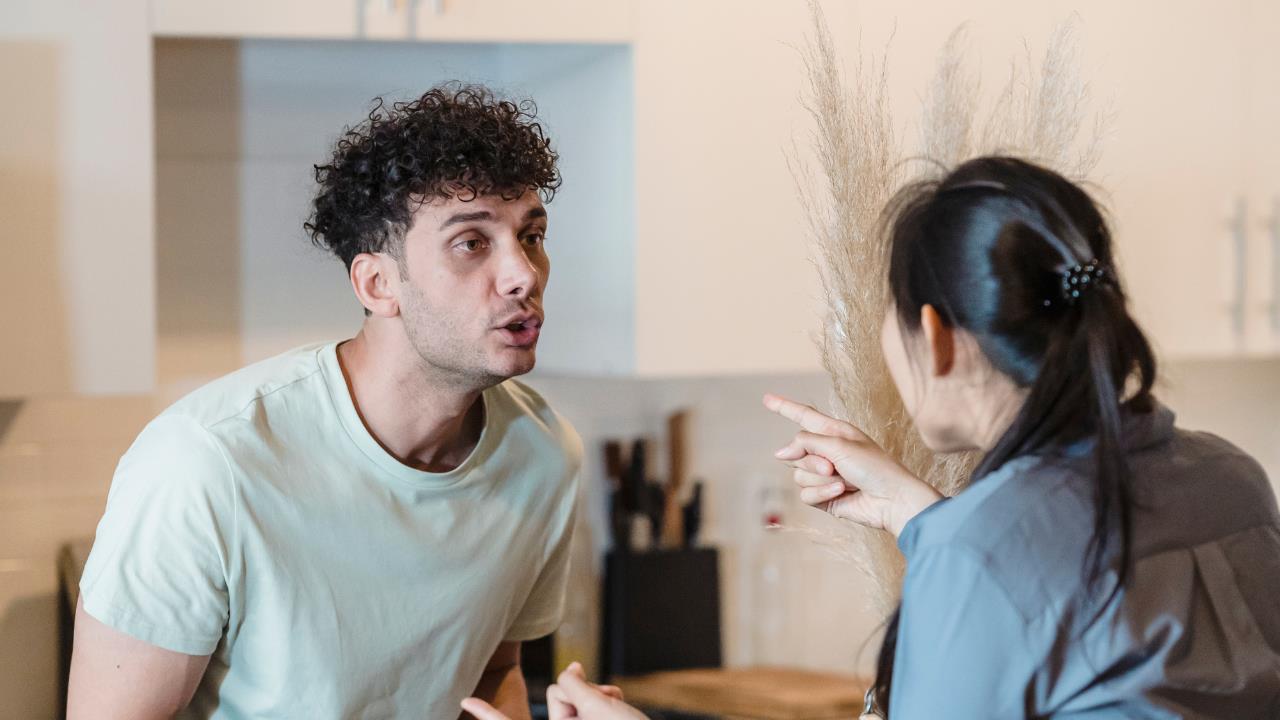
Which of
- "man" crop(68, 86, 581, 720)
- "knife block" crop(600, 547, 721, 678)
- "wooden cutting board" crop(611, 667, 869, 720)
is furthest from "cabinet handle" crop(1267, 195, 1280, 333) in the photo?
"man" crop(68, 86, 581, 720)

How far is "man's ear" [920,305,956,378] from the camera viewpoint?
1.00 metres

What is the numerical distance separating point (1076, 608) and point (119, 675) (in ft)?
3.06

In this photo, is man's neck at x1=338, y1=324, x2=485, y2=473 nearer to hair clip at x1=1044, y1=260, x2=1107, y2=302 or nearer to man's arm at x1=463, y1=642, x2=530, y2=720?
man's arm at x1=463, y1=642, x2=530, y2=720

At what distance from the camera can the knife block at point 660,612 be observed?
95.3 inches

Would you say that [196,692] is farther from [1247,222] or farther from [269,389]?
[1247,222]

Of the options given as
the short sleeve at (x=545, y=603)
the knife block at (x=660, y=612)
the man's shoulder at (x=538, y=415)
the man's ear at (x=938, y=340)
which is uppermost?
the man's ear at (x=938, y=340)

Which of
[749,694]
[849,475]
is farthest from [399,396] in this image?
[749,694]

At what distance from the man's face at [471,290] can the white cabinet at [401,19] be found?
0.58 m

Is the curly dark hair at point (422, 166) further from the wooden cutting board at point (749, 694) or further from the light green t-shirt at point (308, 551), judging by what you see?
the wooden cutting board at point (749, 694)

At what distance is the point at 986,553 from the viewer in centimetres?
90

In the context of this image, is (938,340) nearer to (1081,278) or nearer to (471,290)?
(1081,278)

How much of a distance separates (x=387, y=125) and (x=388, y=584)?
20.8 inches

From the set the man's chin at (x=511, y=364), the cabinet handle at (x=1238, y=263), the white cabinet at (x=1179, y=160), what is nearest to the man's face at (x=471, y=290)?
the man's chin at (x=511, y=364)

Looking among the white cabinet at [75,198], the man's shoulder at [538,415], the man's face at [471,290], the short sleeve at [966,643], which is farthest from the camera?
the white cabinet at [75,198]
